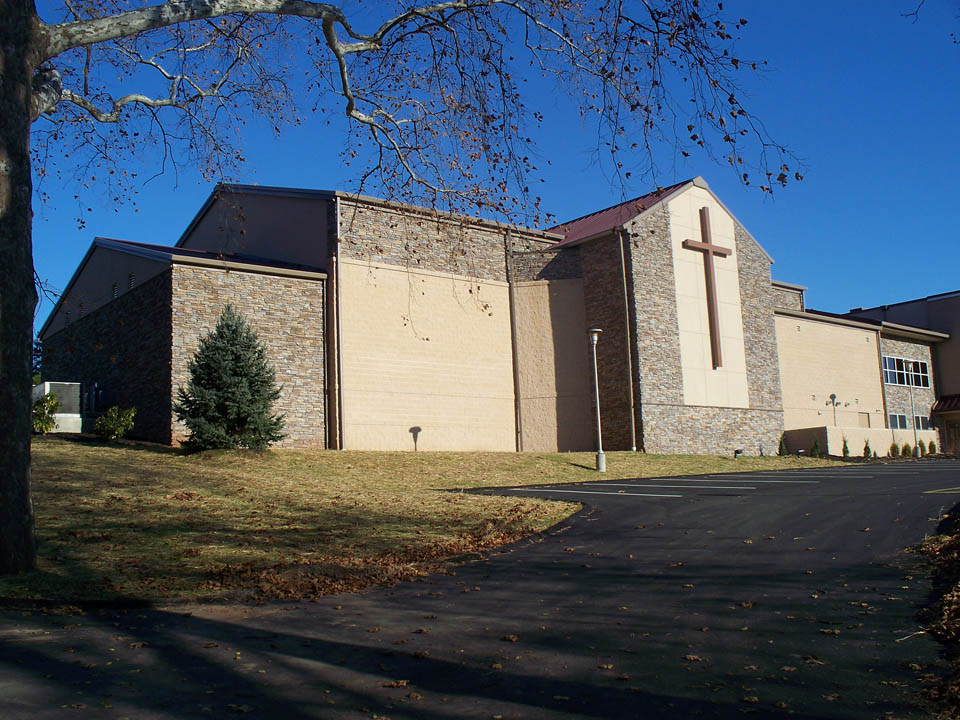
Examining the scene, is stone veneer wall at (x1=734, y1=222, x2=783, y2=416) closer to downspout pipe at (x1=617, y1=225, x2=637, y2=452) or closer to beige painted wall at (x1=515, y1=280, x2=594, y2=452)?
downspout pipe at (x1=617, y1=225, x2=637, y2=452)

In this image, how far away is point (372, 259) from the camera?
25859 millimetres

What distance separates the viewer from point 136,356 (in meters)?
24.6

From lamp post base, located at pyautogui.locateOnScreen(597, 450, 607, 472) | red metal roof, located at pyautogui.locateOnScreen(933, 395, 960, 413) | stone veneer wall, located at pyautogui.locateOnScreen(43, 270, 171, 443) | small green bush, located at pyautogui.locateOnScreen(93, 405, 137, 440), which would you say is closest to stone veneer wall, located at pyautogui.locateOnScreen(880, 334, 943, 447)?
red metal roof, located at pyautogui.locateOnScreen(933, 395, 960, 413)

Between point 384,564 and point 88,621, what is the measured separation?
336 cm

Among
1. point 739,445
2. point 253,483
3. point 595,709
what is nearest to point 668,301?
point 739,445

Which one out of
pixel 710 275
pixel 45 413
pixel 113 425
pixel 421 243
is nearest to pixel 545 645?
pixel 113 425

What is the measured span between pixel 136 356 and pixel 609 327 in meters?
15.9

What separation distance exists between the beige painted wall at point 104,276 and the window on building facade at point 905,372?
35626 millimetres

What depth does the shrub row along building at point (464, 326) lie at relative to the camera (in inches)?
950

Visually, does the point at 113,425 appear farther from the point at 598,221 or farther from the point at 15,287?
the point at 598,221

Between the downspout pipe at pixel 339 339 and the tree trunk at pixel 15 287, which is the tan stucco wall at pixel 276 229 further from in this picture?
the tree trunk at pixel 15 287

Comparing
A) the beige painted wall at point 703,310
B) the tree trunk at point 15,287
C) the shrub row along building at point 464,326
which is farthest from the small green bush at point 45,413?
the beige painted wall at point 703,310

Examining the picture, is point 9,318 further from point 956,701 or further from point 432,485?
point 432,485

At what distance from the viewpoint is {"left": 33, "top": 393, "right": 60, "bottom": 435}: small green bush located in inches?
870
